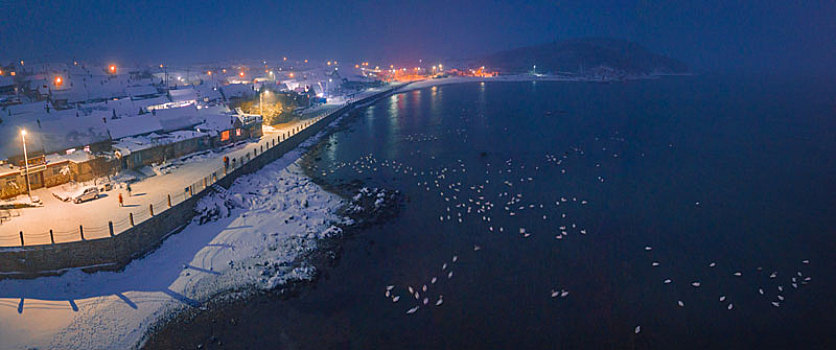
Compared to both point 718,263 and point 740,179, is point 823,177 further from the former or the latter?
point 718,263

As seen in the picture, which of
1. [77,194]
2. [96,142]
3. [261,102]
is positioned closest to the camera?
[77,194]

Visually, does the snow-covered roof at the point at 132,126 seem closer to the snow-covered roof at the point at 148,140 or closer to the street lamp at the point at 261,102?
the snow-covered roof at the point at 148,140

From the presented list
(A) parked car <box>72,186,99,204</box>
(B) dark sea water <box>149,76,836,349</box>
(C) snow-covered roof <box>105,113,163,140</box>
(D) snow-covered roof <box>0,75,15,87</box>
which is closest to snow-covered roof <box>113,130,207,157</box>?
(C) snow-covered roof <box>105,113,163,140</box>

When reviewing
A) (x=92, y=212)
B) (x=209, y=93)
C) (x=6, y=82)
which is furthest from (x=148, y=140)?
(x=6, y=82)

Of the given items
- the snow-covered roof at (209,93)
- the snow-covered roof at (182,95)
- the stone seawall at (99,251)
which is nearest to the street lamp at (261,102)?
the snow-covered roof at (209,93)

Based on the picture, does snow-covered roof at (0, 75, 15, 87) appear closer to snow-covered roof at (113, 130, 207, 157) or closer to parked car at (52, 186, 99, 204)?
snow-covered roof at (113, 130, 207, 157)

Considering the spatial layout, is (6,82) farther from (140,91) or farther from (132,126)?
(132,126)
